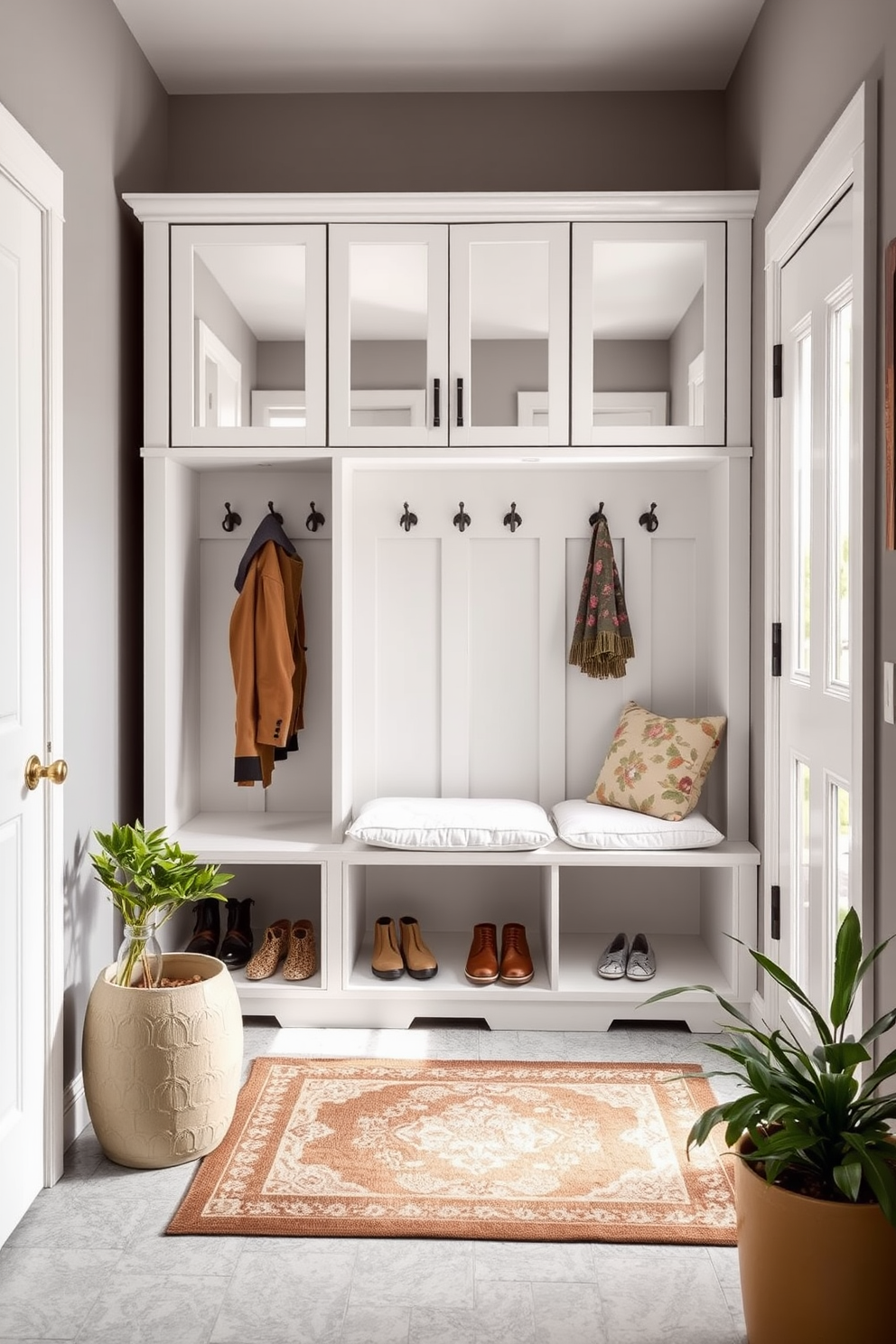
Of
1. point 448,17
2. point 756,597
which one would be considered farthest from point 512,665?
point 448,17

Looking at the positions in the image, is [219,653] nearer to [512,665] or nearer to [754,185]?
[512,665]

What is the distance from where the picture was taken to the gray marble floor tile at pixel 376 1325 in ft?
5.60

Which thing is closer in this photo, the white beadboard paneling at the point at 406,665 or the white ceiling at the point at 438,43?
the white ceiling at the point at 438,43

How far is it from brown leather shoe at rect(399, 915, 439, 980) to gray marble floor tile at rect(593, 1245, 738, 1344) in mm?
1132

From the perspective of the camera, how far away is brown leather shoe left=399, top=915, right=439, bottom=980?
3020mm

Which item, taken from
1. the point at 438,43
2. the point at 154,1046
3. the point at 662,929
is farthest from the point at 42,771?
the point at 438,43

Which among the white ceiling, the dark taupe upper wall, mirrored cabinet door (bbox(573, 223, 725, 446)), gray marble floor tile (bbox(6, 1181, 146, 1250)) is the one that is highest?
the white ceiling

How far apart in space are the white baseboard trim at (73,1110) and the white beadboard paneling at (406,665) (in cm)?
128

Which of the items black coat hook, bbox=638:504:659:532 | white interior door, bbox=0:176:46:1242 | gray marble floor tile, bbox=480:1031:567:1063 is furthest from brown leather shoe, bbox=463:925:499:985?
black coat hook, bbox=638:504:659:532

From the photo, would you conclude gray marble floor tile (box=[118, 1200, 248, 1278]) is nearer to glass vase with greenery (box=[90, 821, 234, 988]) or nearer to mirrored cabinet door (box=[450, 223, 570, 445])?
glass vase with greenery (box=[90, 821, 234, 988])

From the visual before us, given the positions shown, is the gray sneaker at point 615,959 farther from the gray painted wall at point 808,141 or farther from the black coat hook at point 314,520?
the black coat hook at point 314,520

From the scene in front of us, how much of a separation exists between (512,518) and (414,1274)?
2.14m

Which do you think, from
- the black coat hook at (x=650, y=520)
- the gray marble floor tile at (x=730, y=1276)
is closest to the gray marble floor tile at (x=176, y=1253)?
the gray marble floor tile at (x=730, y=1276)

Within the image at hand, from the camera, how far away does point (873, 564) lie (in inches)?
76.7
